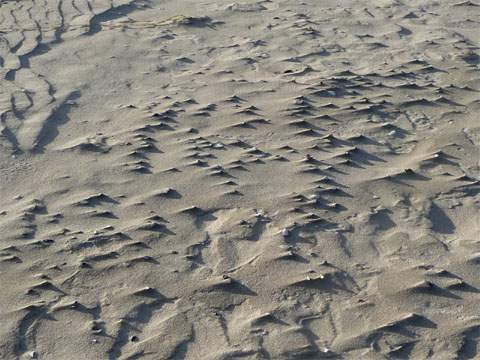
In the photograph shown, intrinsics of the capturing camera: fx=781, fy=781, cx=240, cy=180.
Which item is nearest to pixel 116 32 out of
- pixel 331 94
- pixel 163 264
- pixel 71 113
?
pixel 71 113

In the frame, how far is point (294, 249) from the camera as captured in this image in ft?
15.5

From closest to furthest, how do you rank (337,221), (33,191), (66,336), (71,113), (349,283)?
(66,336), (349,283), (337,221), (33,191), (71,113)

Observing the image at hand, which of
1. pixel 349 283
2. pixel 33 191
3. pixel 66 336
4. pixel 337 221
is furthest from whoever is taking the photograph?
pixel 33 191

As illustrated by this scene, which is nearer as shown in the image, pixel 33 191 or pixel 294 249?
pixel 294 249

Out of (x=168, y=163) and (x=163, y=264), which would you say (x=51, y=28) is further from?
(x=163, y=264)

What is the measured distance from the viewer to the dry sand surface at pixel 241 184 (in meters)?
4.22

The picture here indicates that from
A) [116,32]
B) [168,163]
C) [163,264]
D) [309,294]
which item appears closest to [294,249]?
[309,294]

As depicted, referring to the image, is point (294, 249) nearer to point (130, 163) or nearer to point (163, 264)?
point (163, 264)

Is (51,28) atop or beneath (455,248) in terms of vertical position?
atop

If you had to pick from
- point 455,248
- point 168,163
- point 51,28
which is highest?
point 51,28

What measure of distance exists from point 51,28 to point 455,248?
4.89 meters

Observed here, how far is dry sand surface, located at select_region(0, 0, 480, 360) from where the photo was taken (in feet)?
13.8

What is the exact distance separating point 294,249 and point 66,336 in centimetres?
144

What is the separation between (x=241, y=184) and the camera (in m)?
5.36
